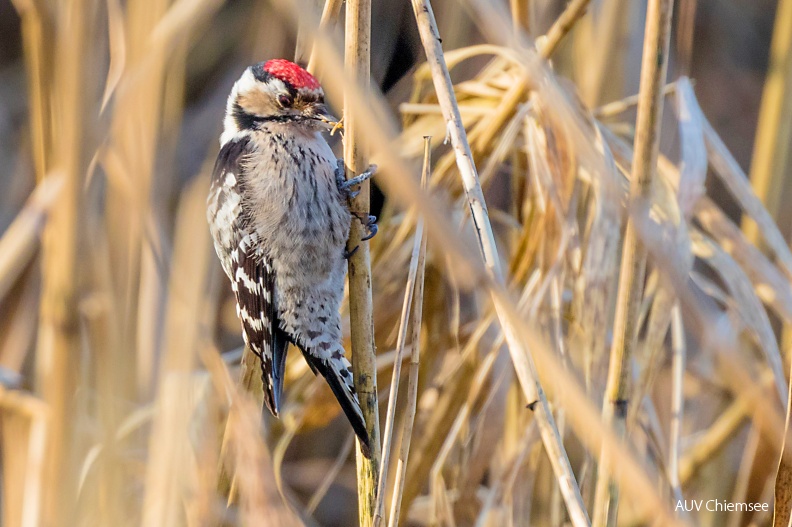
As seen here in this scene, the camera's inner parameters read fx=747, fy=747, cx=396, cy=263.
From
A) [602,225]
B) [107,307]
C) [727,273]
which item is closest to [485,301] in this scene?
[602,225]

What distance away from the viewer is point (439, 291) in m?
2.08

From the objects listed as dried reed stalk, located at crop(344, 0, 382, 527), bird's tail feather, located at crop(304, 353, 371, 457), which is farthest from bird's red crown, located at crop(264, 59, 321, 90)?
bird's tail feather, located at crop(304, 353, 371, 457)

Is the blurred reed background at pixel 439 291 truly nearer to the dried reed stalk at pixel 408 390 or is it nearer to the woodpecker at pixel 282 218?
the dried reed stalk at pixel 408 390

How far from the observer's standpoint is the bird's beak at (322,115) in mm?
Answer: 1690

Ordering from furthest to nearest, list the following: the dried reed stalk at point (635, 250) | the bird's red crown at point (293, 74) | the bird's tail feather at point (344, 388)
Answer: the bird's red crown at point (293, 74) < the bird's tail feather at point (344, 388) < the dried reed stalk at point (635, 250)

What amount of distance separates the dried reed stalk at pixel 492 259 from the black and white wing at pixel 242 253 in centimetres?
73

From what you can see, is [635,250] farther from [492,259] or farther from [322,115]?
[322,115]

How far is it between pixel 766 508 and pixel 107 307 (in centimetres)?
187

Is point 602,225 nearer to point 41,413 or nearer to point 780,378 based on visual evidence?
point 780,378

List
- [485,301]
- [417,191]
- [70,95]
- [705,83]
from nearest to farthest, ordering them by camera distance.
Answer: [417,191], [70,95], [485,301], [705,83]

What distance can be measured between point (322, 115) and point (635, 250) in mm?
812

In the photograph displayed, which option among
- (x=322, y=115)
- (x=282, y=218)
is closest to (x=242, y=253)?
(x=282, y=218)

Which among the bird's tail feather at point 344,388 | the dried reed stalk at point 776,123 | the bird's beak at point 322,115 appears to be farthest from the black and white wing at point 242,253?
the dried reed stalk at point 776,123

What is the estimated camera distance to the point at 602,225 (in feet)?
5.44
